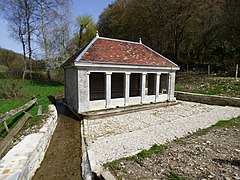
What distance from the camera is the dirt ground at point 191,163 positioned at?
137 inches

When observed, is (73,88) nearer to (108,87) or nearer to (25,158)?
(108,87)

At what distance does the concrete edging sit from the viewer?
11516 mm

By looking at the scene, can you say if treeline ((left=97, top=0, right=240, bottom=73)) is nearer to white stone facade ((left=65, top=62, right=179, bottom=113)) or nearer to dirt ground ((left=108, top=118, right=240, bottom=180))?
white stone facade ((left=65, top=62, right=179, bottom=113))

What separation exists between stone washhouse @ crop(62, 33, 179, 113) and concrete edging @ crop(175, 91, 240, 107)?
2.03 m

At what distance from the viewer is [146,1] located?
22.2 meters

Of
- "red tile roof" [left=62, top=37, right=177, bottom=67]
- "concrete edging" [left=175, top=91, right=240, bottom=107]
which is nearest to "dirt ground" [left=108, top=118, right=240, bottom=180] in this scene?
"red tile roof" [left=62, top=37, right=177, bottom=67]

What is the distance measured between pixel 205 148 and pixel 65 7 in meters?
25.9

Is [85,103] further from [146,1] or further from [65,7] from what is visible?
[65,7]

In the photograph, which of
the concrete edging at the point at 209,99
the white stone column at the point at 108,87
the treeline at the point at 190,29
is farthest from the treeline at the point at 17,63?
the concrete edging at the point at 209,99

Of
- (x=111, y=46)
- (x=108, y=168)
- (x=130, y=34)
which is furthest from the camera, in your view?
(x=130, y=34)

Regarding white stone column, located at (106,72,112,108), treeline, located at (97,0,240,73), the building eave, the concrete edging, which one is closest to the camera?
the building eave

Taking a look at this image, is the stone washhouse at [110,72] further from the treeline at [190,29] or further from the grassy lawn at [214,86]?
the treeline at [190,29]

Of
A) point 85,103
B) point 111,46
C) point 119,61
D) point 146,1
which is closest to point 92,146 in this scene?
point 85,103

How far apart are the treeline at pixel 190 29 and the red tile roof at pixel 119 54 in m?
10.8
